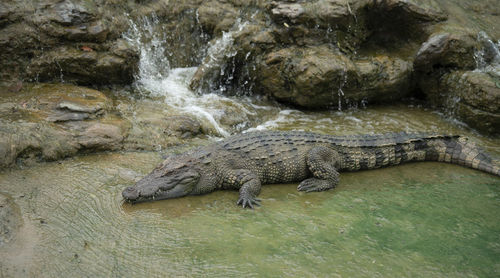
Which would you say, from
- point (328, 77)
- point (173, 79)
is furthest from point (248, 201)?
point (173, 79)

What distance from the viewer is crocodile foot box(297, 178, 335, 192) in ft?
14.0

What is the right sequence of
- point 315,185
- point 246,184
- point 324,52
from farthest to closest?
point 324,52 < point 315,185 < point 246,184

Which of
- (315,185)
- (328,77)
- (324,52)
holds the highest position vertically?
(324,52)

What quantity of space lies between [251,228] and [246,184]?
689 millimetres

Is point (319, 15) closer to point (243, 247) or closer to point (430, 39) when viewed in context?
point (430, 39)

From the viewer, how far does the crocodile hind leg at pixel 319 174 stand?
4.29 m

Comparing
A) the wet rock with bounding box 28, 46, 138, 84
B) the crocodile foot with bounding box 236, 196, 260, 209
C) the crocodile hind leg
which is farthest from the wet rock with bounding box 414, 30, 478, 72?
the wet rock with bounding box 28, 46, 138, 84

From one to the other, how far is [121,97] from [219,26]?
2.43m

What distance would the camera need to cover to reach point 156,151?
16.1ft

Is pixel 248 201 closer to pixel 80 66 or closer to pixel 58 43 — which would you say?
pixel 80 66

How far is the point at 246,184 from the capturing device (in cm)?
402

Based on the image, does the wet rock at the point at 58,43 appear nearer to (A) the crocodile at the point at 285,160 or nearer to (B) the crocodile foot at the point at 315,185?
(A) the crocodile at the point at 285,160

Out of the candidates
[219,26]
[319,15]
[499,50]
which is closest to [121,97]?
[219,26]

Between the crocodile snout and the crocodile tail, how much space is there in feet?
12.3
